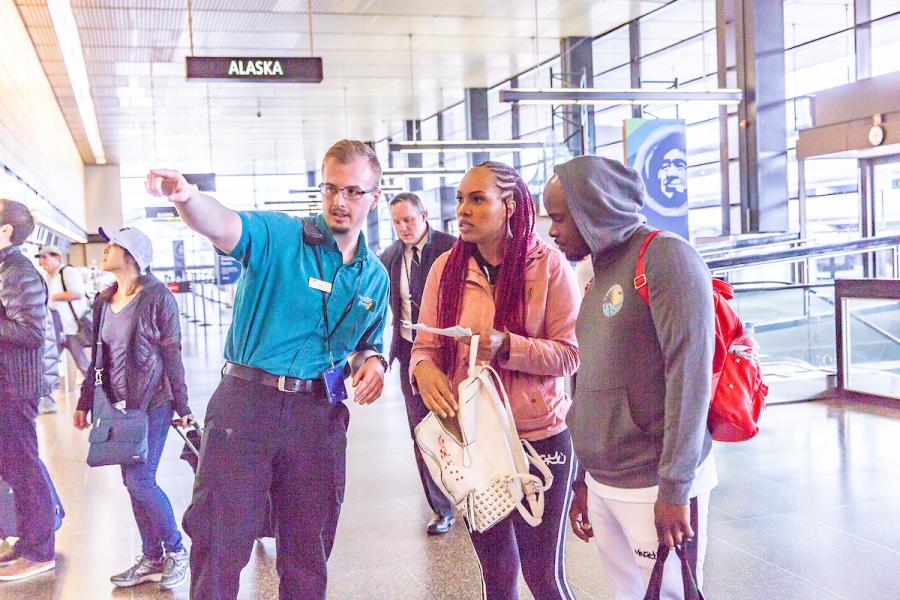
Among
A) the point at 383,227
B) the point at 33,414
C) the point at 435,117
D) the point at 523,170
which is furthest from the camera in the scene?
the point at 383,227

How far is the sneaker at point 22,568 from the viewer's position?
13.8 ft

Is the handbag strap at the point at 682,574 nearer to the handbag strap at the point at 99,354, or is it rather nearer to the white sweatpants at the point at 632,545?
the white sweatpants at the point at 632,545

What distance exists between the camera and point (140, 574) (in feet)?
13.5

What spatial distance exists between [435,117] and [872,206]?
40.4ft

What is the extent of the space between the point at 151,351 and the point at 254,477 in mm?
1853

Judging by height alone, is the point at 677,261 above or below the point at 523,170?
below

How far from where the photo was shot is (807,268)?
12578 mm

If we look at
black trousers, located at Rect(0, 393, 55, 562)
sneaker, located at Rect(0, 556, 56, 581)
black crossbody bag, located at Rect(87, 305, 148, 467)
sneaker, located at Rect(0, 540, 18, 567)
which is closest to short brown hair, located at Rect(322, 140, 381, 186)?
black crossbody bag, located at Rect(87, 305, 148, 467)

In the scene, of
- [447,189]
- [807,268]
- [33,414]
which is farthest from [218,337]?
[33,414]

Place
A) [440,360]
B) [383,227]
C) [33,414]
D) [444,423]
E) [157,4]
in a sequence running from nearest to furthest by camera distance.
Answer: [444,423] < [440,360] < [33,414] < [157,4] < [383,227]

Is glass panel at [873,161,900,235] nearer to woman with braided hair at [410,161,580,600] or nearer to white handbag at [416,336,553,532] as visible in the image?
woman with braided hair at [410,161,580,600]

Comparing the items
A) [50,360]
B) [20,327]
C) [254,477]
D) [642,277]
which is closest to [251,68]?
[50,360]

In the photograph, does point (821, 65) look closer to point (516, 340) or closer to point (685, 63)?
point (685, 63)

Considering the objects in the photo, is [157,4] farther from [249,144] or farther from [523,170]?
[249,144]
